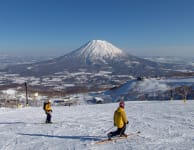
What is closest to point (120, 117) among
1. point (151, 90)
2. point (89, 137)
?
point (89, 137)

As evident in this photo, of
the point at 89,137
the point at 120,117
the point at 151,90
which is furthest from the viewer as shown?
the point at 151,90

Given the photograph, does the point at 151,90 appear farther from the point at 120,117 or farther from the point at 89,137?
the point at 120,117

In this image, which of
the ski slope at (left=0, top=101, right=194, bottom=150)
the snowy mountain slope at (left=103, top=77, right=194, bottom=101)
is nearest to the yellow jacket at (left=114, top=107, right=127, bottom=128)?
the ski slope at (left=0, top=101, right=194, bottom=150)

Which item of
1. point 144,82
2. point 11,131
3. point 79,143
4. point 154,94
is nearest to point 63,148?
point 79,143

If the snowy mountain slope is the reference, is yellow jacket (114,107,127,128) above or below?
above

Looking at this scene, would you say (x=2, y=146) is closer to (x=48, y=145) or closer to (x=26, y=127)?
(x=48, y=145)

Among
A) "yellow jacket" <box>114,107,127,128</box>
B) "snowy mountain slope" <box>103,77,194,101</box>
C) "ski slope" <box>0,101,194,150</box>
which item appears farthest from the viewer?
"snowy mountain slope" <box>103,77,194,101</box>

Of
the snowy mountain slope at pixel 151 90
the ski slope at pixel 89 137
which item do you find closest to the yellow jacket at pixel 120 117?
the ski slope at pixel 89 137

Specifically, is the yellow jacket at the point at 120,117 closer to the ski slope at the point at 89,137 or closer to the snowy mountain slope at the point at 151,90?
the ski slope at the point at 89,137

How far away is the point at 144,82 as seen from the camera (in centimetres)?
10525

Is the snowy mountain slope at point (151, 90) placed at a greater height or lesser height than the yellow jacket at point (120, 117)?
lesser

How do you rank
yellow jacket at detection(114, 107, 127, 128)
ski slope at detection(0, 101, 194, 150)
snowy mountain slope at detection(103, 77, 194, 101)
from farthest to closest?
snowy mountain slope at detection(103, 77, 194, 101), yellow jacket at detection(114, 107, 127, 128), ski slope at detection(0, 101, 194, 150)

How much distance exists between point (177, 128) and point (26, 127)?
31.6 feet

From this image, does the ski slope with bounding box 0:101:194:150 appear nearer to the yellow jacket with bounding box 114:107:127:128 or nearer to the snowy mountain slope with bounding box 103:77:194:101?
the yellow jacket with bounding box 114:107:127:128
